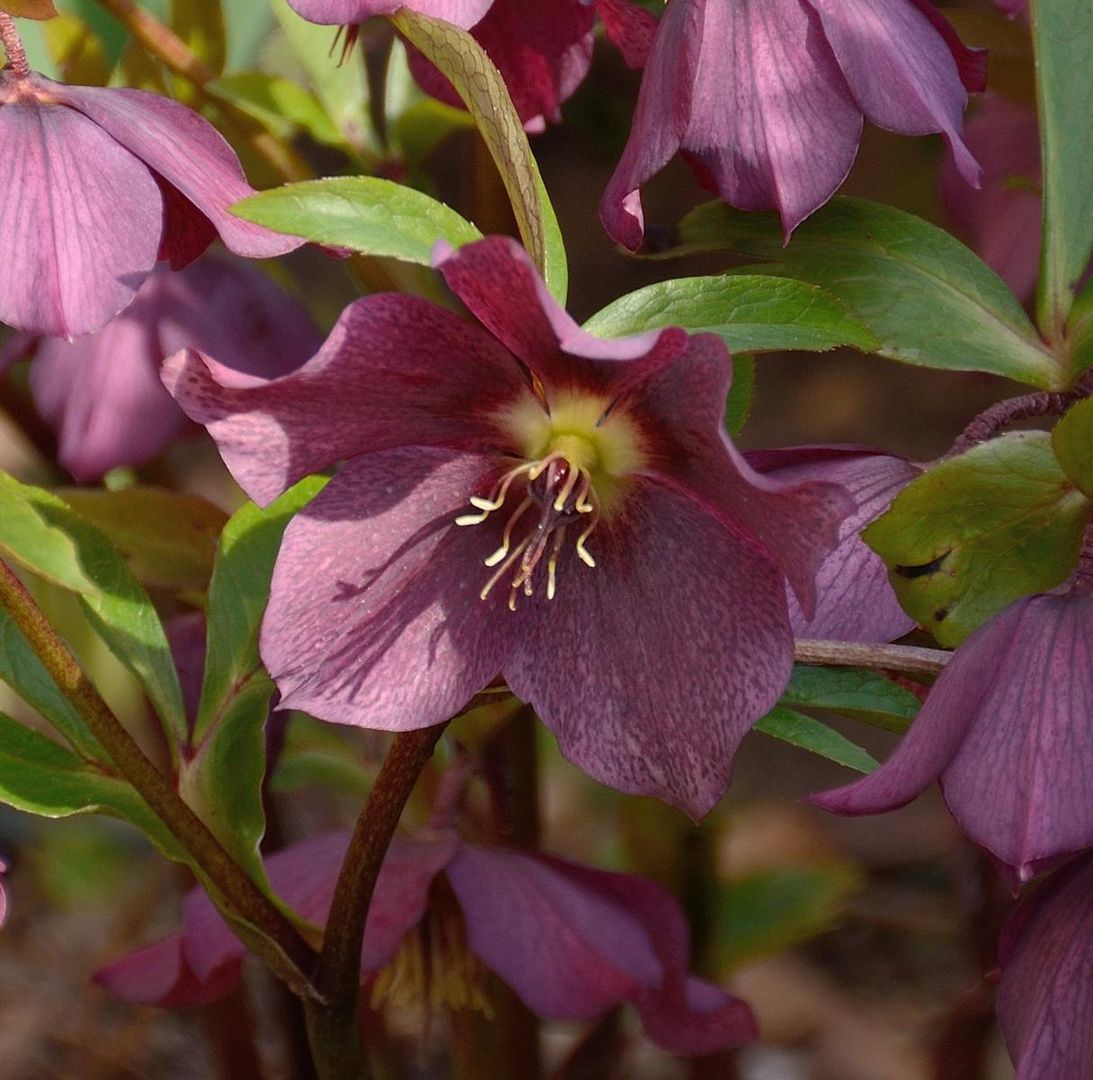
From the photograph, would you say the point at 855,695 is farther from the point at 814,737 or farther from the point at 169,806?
the point at 169,806

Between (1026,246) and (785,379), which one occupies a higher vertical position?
(1026,246)

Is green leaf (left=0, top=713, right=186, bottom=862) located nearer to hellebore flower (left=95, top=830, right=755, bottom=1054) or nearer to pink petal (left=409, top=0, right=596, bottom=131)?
hellebore flower (left=95, top=830, right=755, bottom=1054)

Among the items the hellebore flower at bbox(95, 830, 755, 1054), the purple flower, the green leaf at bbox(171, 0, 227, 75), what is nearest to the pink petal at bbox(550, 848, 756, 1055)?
the hellebore flower at bbox(95, 830, 755, 1054)

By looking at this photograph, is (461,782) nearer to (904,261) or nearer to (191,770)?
(191,770)

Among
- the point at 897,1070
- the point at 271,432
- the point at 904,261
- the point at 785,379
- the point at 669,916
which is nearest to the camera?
the point at 271,432

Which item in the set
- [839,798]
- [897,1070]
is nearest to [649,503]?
[839,798]

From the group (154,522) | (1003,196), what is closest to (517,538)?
(154,522)

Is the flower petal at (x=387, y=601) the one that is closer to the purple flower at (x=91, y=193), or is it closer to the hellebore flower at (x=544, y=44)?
the purple flower at (x=91, y=193)
